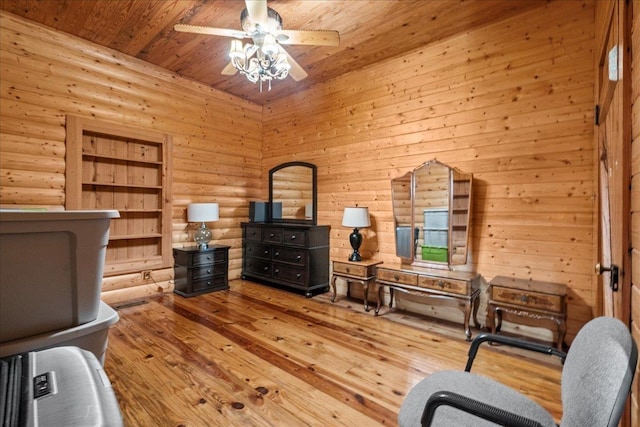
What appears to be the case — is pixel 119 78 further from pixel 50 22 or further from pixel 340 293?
pixel 340 293

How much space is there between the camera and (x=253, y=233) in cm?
464

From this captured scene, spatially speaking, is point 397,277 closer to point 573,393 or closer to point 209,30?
point 573,393

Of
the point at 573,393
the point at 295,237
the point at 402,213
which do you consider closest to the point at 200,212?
the point at 295,237

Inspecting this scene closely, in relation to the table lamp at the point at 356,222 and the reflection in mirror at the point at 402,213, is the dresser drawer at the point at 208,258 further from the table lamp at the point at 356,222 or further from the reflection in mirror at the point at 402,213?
the reflection in mirror at the point at 402,213

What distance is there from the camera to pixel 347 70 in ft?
13.0

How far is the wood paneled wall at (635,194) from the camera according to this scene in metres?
1.03

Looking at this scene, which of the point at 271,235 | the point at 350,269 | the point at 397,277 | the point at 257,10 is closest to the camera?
the point at 257,10

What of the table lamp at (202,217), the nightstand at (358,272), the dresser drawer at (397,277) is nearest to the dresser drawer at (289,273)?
the nightstand at (358,272)

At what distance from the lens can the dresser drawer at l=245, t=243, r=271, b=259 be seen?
4422 millimetres

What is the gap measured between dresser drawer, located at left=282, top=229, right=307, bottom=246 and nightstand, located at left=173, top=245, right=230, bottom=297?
0.90 meters

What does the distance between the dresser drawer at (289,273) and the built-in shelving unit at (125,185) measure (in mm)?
1456

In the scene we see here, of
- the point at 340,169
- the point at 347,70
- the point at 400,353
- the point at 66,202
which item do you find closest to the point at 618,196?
the point at 400,353

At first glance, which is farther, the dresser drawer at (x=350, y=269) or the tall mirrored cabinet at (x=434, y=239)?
the dresser drawer at (x=350, y=269)

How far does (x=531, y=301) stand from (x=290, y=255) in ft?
8.92
